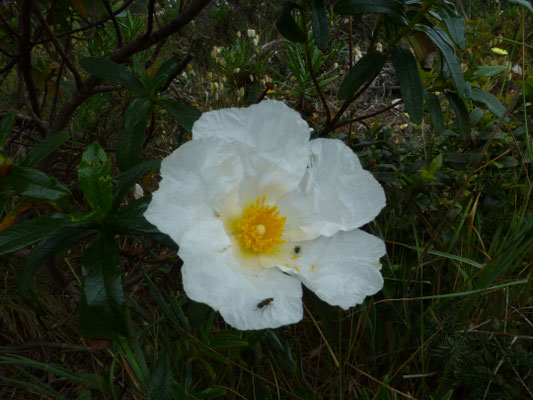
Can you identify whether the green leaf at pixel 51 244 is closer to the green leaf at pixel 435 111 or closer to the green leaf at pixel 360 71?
the green leaf at pixel 360 71

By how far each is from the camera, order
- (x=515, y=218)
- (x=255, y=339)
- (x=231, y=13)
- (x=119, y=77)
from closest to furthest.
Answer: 1. (x=119, y=77)
2. (x=255, y=339)
3. (x=515, y=218)
4. (x=231, y=13)

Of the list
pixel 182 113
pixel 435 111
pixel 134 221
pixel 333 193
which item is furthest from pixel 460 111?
pixel 134 221

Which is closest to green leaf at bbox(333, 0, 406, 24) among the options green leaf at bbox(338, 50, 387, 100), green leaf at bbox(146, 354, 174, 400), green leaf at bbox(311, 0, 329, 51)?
green leaf at bbox(311, 0, 329, 51)

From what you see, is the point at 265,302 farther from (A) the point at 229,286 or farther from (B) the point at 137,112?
(B) the point at 137,112

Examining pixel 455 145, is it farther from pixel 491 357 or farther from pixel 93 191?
pixel 93 191

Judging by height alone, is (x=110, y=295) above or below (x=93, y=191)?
below

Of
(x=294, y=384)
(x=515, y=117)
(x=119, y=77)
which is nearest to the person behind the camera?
(x=119, y=77)

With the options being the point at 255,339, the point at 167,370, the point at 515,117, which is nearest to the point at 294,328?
the point at 255,339
